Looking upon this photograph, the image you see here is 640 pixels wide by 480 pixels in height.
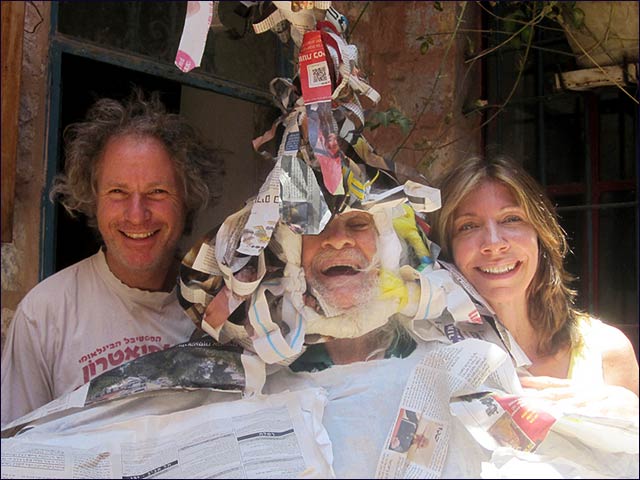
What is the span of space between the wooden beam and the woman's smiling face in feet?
3.68

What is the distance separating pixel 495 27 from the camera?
2.77 m

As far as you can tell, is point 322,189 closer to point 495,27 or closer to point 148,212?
point 148,212

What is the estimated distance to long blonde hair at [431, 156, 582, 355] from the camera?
180cm

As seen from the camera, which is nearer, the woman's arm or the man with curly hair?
the woman's arm

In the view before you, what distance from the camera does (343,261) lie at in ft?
5.46


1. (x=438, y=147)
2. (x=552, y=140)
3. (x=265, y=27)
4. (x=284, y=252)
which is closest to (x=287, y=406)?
(x=284, y=252)

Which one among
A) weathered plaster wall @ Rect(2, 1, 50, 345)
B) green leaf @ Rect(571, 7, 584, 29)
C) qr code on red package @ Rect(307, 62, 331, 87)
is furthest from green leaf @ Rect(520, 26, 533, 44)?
weathered plaster wall @ Rect(2, 1, 50, 345)

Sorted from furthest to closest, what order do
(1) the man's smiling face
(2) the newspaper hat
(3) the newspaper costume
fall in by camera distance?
(1) the man's smiling face → (2) the newspaper hat → (3) the newspaper costume

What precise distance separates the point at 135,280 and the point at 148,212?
19 cm

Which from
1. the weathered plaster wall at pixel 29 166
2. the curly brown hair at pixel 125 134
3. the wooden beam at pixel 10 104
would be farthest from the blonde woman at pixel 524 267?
the weathered plaster wall at pixel 29 166

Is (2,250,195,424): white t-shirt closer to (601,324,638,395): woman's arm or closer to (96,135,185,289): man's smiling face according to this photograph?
(96,135,185,289): man's smiling face

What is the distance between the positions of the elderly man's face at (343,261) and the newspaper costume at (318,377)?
3 cm

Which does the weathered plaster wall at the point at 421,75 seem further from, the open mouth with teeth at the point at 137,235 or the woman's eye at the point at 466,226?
the open mouth with teeth at the point at 137,235

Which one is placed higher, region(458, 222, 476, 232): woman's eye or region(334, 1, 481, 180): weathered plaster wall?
region(334, 1, 481, 180): weathered plaster wall
